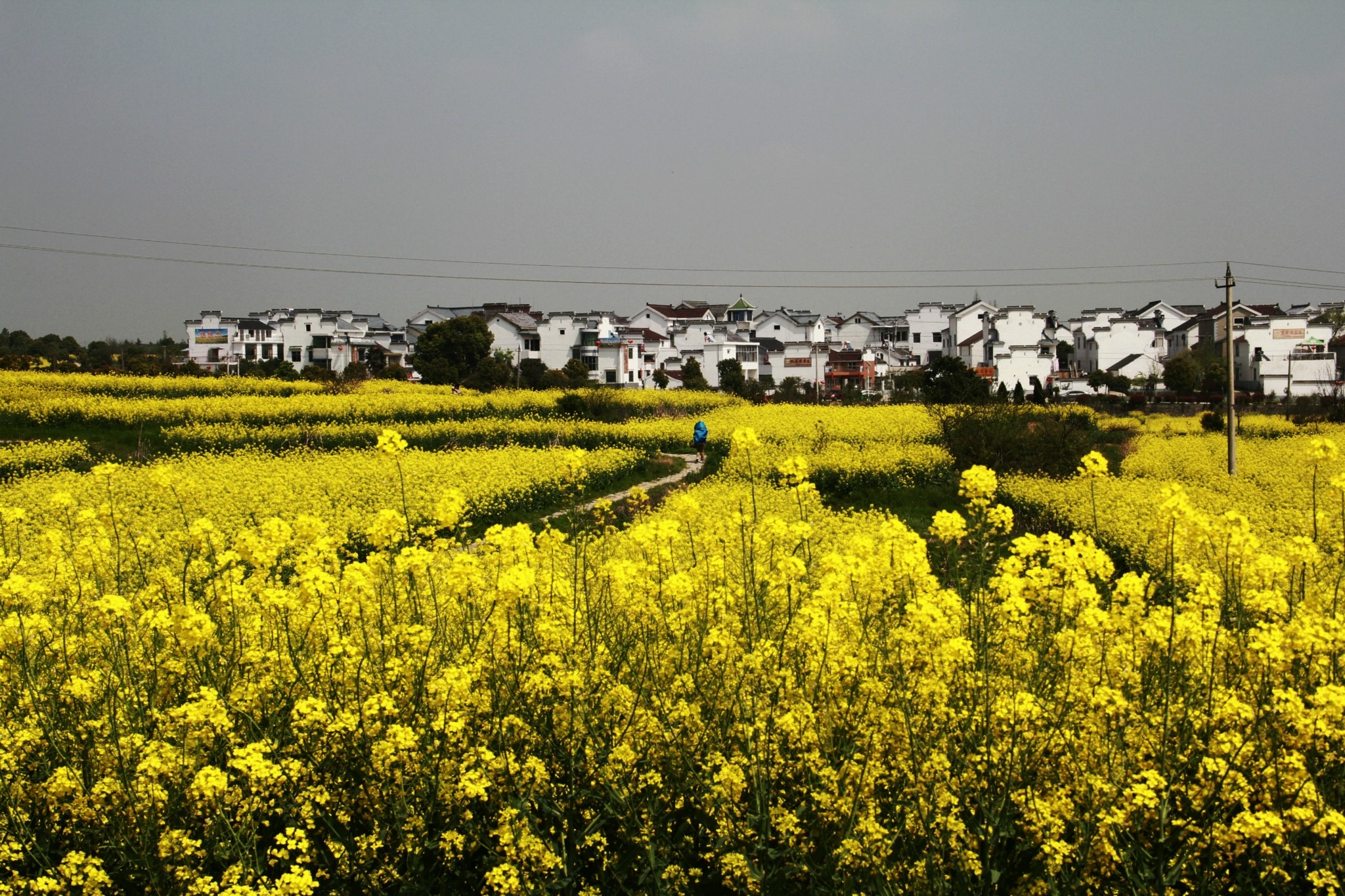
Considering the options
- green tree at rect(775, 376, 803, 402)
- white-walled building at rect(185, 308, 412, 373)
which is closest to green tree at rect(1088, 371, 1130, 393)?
green tree at rect(775, 376, 803, 402)

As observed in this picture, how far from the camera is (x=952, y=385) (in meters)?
38.7

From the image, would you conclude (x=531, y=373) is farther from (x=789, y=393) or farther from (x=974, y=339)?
(x=974, y=339)

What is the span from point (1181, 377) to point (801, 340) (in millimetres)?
42618

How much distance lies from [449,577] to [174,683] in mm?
1757

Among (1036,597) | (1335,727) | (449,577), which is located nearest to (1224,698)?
(1335,727)

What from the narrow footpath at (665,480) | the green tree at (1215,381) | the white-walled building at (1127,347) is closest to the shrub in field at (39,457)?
the narrow footpath at (665,480)

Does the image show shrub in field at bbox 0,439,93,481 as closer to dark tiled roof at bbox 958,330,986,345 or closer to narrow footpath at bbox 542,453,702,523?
narrow footpath at bbox 542,453,702,523

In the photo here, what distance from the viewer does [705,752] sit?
14.3ft

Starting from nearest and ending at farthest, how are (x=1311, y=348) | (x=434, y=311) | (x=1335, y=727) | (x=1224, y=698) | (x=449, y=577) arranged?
1. (x=1335, y=727)
2. (x=1224, y=698)
3. (x=449, y=577)
4. (x=1311, y=348)
5. (x=434, y=311)

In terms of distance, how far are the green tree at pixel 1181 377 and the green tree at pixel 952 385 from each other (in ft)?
62.7

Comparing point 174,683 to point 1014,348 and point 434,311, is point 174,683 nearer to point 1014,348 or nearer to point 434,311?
point 1014,348

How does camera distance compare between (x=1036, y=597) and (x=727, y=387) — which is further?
(x=727, y=387)

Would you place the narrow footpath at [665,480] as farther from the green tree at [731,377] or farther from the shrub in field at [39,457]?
the green tree at [731,377]

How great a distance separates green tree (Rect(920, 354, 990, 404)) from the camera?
34.6m
